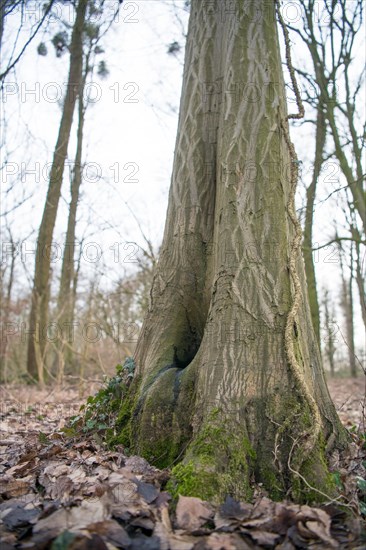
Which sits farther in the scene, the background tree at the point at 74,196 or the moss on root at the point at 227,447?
the background tree at the point at 74,196

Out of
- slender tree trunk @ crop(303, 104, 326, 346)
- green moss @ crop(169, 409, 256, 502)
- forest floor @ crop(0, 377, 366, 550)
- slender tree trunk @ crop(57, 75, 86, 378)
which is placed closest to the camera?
forest floor @ crop(0, 377, 366, 550)

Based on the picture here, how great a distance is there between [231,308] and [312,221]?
6.34 m

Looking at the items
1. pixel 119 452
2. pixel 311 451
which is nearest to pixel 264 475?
pixel 311 451

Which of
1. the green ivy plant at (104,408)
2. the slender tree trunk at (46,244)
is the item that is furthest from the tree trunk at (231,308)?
the slender tree trunk at (46,244)

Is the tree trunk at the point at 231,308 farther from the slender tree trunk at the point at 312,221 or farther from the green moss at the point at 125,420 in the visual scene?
the slender tree trunk at the point at 312,221

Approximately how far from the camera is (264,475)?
2.30 metres

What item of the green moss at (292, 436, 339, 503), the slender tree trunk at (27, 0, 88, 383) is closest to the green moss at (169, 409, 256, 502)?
the green moss at (292, 436, 339, 503)

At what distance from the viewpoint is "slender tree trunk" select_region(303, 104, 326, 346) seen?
25.9 feet

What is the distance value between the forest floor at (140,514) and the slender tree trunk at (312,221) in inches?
210

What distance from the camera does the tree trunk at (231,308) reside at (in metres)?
2.31

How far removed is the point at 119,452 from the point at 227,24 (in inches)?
134

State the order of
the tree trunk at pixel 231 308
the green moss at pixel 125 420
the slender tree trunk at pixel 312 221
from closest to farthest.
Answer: the tree trunk at pixel 231 308, the green moss at pixel 125 420, the slender tree trunk at pixel 312 221

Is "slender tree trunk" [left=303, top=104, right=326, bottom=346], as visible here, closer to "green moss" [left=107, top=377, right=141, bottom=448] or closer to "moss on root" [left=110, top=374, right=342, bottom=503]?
"green moss" [left=107, top=377, right=141, bottom=448]

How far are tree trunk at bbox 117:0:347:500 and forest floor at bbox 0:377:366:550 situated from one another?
0.16 meters
